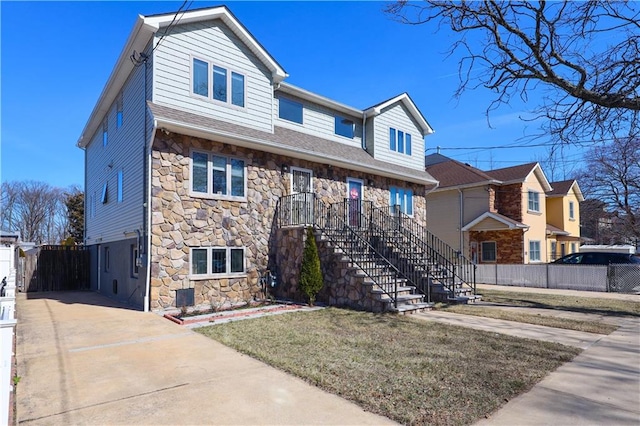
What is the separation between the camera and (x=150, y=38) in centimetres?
968

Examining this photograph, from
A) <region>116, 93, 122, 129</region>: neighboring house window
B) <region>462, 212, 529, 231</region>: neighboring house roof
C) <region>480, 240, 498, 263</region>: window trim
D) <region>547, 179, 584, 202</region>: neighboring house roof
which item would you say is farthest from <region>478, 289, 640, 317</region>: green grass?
<region>547, 179, 584, 202</region>: neighboring house roof

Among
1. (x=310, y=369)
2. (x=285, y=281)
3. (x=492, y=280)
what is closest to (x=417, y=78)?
(x=285, y=281)

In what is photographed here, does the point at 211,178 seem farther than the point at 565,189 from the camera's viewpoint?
No

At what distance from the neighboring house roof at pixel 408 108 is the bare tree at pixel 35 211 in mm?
40808

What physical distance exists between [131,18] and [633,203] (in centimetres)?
2450

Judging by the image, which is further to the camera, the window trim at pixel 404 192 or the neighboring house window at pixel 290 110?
the window trim at pixel 404 192

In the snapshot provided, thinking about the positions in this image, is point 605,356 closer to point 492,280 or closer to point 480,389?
point 480,389

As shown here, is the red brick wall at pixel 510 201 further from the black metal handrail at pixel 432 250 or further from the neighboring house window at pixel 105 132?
the neighboring house window at pixel 105 132

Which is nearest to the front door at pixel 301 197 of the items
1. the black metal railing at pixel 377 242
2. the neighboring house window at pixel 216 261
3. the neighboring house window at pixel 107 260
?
the black metal railing at pixel 377 242

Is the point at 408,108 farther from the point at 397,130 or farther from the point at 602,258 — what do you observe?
the point at 602,258

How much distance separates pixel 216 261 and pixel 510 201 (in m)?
18.9

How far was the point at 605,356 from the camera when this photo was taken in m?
5.59

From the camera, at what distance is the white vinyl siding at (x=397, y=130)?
51.5 feet

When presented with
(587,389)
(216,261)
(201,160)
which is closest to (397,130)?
(201,160)
